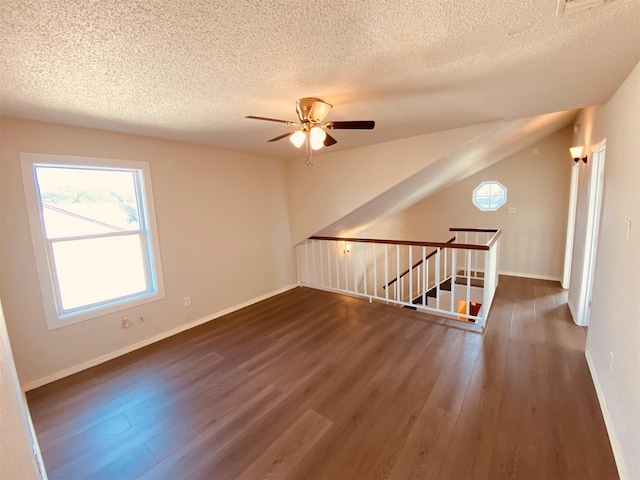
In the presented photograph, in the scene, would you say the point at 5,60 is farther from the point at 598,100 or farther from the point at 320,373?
the point at 598,100

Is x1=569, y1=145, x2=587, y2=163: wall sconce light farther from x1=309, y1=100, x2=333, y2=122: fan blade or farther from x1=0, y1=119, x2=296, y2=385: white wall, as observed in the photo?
x1=0, y1=119, x2=296, y2=385: white wall

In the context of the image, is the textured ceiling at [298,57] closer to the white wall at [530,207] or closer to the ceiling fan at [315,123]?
the ceiling fan at [315,123]

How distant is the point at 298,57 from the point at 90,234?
8.77ft

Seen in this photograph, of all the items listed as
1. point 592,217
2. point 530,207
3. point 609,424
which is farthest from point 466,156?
point 609,424

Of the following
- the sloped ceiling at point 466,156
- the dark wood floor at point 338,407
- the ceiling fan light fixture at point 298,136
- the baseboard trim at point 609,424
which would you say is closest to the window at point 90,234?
the dark wood floor at point 338,407

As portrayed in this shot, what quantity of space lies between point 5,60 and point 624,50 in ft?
10.7

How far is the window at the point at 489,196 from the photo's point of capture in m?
5.20

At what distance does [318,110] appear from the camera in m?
2.03

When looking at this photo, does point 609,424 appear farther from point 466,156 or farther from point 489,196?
point 489,196

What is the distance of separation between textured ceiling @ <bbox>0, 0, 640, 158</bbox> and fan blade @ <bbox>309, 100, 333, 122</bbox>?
0.07 metres

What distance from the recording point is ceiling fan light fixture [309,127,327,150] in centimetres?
202

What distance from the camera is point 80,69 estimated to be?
4.95 feet

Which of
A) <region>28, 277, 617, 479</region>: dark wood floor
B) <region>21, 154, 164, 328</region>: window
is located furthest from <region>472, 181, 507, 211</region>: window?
<region>21, 154, 164, 328</region>: window

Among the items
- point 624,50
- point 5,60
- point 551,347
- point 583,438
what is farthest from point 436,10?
point 551,347
